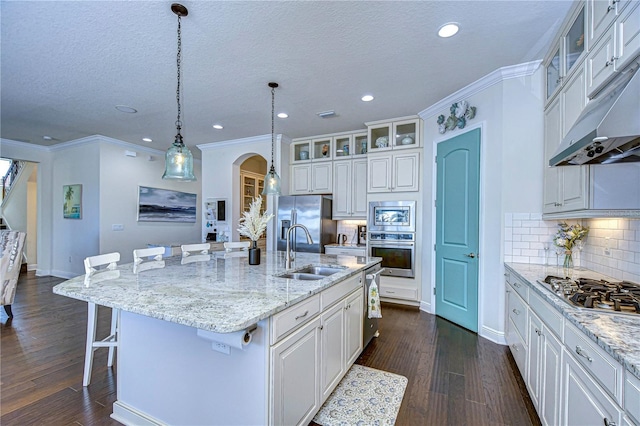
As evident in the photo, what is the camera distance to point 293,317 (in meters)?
1.50

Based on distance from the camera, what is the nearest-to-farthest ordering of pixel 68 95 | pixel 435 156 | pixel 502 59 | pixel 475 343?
pixel 502 59 < pixel 475 343 < pixel 68 95 < pixel 435 156

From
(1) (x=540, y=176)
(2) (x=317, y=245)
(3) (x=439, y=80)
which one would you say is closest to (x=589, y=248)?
(1) (x=540, y=176)

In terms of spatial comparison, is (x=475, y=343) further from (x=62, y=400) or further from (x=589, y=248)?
(x=62, y=400)

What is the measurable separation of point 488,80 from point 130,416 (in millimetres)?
4191

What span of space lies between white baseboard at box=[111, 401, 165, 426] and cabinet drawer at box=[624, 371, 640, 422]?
7.15 ft

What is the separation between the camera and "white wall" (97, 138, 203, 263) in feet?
17.5

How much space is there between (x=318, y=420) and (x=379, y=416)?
0.41 meters

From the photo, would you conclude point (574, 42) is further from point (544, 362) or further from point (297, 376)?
point (297, 376)

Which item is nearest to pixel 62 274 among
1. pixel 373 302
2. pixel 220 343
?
pixel 220 343

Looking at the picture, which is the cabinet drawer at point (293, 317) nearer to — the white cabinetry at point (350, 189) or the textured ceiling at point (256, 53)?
the textured ceiling at point (256, 53)

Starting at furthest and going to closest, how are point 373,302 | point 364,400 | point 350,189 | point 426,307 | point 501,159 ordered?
point 350,189, point 426,307, point 501,159, point 373,302, point 364,400

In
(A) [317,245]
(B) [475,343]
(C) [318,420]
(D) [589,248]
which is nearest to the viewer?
(C) [318,420]

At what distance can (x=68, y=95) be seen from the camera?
3490 mm

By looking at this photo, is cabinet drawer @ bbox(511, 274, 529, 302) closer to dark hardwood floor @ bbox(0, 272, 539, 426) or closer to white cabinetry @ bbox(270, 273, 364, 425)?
dark hardwood floor @ bbox(0, 272, 539, 426)
